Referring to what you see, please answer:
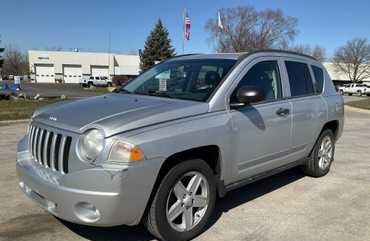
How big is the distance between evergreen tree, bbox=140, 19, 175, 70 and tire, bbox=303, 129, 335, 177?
59.2m

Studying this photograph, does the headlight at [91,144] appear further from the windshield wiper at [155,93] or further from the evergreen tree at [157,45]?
the evergreen tree at [157,45]

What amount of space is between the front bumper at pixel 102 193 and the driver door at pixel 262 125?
1.22 m

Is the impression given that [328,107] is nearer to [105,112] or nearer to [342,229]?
[342,229]

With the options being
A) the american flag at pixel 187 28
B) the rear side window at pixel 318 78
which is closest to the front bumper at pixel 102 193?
the rear side window at pixel 318 78

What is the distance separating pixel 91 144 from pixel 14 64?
419 feet

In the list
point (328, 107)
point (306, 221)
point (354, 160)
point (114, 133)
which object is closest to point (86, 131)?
point (114, 133)

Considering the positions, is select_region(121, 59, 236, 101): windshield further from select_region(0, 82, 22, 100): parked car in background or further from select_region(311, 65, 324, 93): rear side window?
select_region(0, 82, 22, 100): parked car in background

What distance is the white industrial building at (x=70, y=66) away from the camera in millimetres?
90688

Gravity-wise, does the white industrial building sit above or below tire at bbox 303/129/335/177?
above

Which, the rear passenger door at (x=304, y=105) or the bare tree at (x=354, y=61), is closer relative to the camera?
the rear passenger door at (x=304, y=105)

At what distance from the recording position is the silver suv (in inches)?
138

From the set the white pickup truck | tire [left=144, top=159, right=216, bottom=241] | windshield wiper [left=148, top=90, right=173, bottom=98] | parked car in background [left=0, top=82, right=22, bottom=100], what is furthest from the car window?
the white pickup truck

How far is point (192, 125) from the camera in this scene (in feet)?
13.0

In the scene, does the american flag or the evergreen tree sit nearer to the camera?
the american flag
